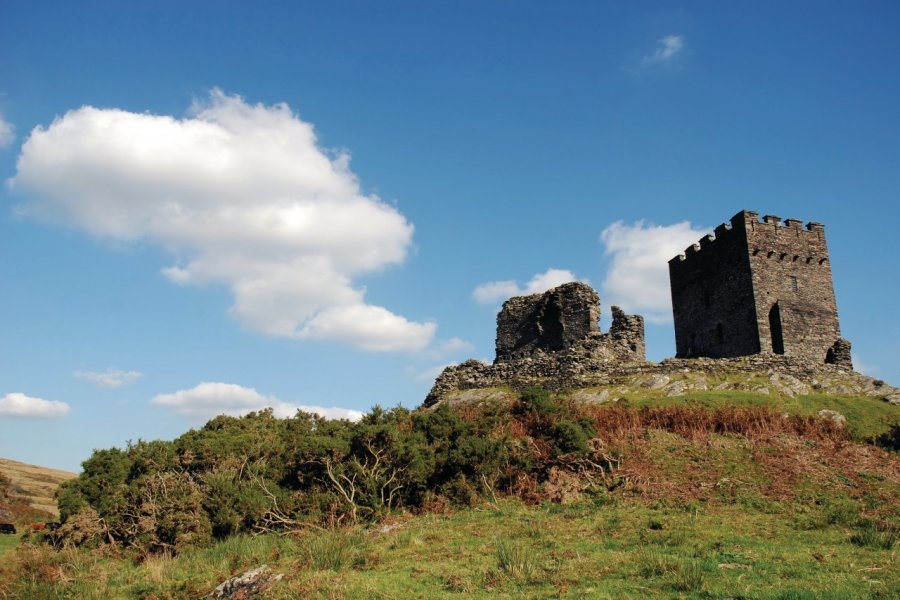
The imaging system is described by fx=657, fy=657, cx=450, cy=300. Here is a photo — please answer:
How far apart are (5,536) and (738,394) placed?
92.9ft

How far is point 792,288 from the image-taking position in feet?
119

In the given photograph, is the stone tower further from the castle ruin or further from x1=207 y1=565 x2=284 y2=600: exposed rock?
x1=207 y1=565 x2=284 y2=600: exposed rock

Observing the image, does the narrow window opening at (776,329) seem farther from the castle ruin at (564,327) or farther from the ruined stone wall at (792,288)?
the castle ruin at (564,327)

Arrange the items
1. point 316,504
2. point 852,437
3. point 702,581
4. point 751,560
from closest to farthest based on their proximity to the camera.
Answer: point 702,581 → point 751,560 → point 316,504 → point 852,437

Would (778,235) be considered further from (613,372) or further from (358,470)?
(358,470)

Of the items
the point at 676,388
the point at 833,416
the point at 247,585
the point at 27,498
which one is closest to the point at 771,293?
the point at 676,388

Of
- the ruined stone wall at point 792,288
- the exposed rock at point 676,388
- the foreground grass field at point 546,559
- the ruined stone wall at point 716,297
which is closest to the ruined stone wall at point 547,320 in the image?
the exposed rock at point 676,388

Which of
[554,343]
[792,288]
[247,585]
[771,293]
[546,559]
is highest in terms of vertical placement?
[792,288]

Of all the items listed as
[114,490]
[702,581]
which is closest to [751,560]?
[702,581]

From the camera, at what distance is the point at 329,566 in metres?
11.8

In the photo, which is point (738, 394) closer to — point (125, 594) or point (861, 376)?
point (861, 376)

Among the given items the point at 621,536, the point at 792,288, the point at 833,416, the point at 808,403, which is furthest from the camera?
the point at 792,288

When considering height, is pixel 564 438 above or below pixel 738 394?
below

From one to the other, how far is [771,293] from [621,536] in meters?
28.1
